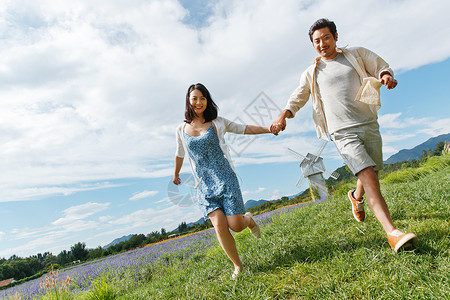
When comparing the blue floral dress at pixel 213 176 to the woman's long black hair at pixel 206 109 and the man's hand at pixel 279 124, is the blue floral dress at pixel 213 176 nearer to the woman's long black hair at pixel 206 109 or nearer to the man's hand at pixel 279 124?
the woman's long black hair at pixel 206 109

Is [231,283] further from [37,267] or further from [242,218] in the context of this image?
[37,267]

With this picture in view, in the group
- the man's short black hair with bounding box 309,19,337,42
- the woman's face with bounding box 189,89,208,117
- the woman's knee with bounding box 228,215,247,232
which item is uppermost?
the man's short black hair with bounding box 309,19,337,42

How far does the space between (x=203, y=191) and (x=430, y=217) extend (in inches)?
105

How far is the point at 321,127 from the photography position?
11.9 ft

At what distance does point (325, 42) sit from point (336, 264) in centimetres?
236

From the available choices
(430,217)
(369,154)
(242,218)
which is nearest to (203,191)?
(242,218)

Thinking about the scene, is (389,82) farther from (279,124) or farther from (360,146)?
(279,124)

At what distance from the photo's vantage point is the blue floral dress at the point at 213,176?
3346 mm

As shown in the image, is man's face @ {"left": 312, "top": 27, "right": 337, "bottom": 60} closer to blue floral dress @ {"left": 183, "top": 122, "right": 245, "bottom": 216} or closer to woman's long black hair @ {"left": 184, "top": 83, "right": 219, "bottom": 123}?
woman's long black hair @ {"left": 184, "top": 83, "right": 219, "bottom": 123}

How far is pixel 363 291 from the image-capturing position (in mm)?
2092

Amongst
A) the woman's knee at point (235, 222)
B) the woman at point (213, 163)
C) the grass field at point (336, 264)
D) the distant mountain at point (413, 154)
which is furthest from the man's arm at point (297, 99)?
the distant mountain at point (413, 154)

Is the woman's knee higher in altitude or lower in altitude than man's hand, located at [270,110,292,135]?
lower

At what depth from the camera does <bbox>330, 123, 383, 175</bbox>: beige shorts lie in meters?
Answer: 3.04

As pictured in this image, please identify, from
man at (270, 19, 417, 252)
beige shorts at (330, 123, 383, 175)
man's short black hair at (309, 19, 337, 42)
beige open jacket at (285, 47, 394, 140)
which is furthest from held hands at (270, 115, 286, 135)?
man's short black hair at (309, 19, 337, 42)
